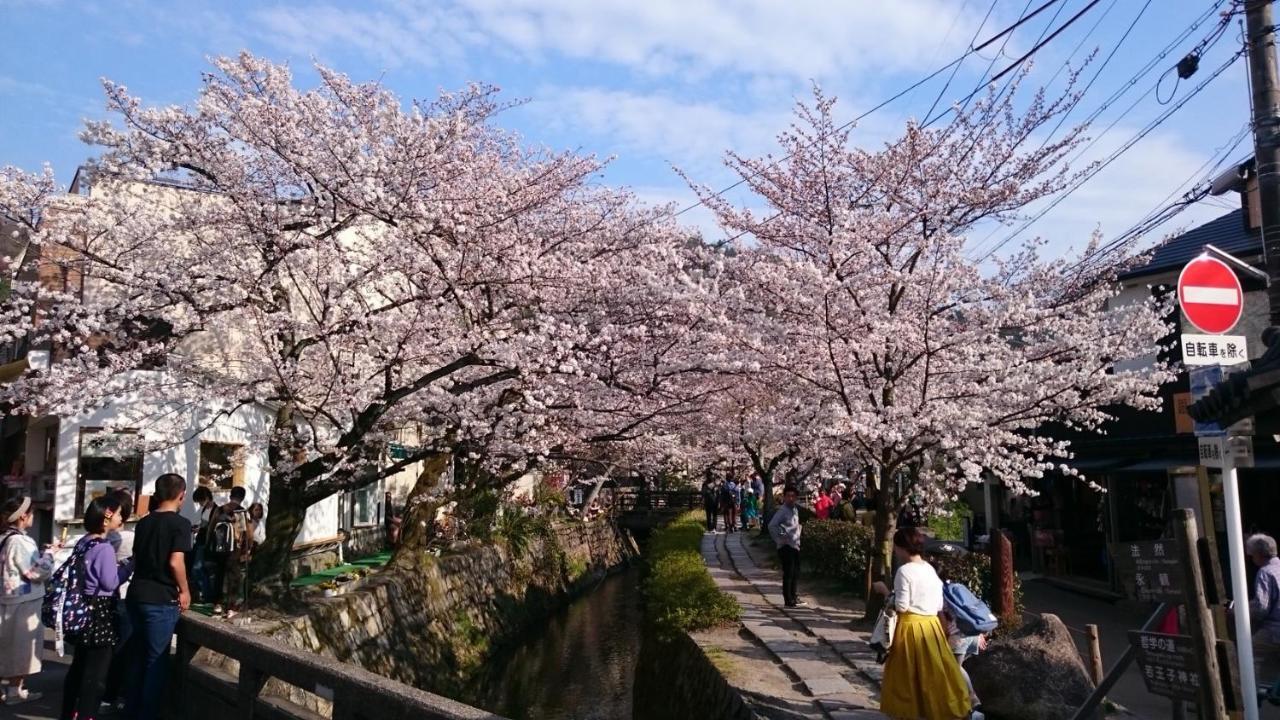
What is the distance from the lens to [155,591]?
600cm

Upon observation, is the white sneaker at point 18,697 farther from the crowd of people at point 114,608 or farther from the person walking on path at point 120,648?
the person walking on path at point 120,648

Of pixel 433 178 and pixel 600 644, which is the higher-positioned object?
pixel 433 178

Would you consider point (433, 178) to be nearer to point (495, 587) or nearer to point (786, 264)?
point (786, 264)

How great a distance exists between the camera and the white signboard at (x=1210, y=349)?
6.00m

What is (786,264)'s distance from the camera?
10133 millimetres

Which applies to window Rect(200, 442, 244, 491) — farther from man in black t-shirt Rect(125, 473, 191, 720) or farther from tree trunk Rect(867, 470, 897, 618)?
tree trunk Rect(867, 470, 897, 618)

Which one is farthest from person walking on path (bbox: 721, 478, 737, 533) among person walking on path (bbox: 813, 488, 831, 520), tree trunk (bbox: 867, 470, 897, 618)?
tree trunk (bbox: 867, 470, 897, 618)

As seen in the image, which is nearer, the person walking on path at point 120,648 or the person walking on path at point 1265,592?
the person walking on path at point 120,648

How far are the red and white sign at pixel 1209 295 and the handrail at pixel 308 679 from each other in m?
5.25

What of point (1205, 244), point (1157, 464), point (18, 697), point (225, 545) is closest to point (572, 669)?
point (225, 545)

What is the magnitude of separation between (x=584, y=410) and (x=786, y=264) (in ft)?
10.9

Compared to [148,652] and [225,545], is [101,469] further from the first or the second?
[148,652]

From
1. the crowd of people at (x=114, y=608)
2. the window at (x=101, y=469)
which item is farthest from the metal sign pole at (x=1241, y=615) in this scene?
the window at (x=101, y=469)

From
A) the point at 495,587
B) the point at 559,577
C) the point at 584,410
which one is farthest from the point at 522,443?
the point at 559,577
